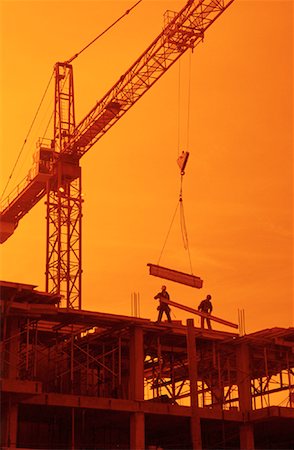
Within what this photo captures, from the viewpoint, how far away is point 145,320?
48062mm

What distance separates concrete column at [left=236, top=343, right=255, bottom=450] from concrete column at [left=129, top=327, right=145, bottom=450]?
20.2ft

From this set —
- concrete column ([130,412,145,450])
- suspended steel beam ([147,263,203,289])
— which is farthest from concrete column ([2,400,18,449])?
suspended steel beam ([147,263,203,289])

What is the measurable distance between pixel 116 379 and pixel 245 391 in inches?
272

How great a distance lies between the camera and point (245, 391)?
5122cm

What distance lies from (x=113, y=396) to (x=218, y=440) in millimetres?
8607

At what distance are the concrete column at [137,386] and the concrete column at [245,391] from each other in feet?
20.2

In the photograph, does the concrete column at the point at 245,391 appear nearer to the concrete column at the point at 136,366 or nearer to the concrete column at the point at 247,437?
the concrete column at the point at 247,437

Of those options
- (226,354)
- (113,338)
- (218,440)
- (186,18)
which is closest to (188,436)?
(218,440)

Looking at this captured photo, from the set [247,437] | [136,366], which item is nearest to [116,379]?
[136,366]

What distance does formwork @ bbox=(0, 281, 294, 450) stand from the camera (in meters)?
44.3

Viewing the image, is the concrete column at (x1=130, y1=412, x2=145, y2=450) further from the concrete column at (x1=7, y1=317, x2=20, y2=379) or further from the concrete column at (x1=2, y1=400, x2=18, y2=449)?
the concrete column at (x1=7, y1=317, x2=20, y2=379)

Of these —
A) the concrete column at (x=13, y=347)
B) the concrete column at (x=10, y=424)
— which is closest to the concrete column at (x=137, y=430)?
the concrete column at (x=10, y=424)

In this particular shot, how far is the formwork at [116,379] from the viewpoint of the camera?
145 ft

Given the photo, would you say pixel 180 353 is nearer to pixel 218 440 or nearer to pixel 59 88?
pixel 218 440
